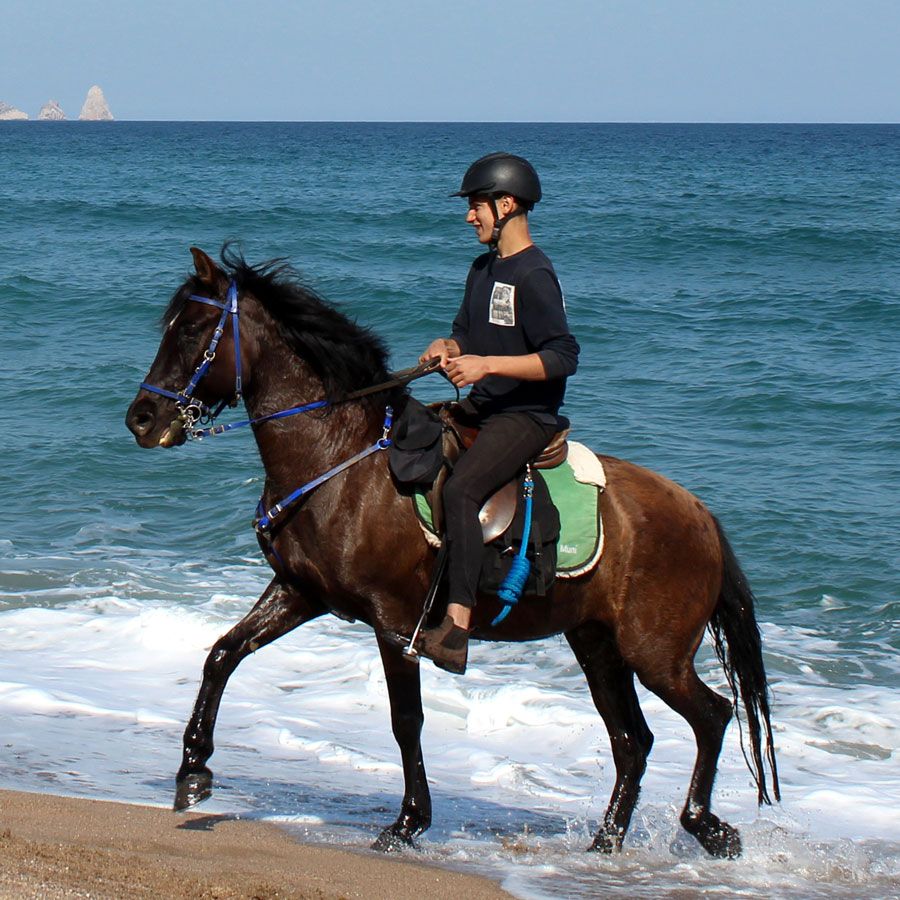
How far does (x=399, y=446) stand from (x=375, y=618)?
71cm

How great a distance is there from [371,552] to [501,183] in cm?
157

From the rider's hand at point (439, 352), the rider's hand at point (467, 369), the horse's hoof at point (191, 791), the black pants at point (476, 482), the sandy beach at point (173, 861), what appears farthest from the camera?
the horse's hoof at point (191, 791)

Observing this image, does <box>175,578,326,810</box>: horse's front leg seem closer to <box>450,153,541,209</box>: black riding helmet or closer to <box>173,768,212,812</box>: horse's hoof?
<box>173,768,212,812</box>: horse's hoof

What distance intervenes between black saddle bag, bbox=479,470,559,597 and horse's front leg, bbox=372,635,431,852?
50 centimetres

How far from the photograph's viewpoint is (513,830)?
6352 millimetres

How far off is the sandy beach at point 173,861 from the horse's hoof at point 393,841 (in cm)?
10

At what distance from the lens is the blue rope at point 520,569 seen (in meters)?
5.61

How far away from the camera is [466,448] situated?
225 inches

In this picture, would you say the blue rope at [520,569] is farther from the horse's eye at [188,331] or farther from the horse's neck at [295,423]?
the horse's eye at [188,331]

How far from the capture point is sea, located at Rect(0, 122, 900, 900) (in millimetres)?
6414

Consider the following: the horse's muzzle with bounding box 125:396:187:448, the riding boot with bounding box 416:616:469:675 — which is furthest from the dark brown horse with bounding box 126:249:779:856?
the riding boot with bounding box 416:616:469:675

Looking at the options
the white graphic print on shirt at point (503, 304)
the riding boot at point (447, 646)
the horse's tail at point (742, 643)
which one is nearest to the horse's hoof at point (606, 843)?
the horse's tail at point (742, 643)

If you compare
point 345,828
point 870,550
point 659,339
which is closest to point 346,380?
point 345,828

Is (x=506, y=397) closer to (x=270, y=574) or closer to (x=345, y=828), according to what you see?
(x=345, y=828)
